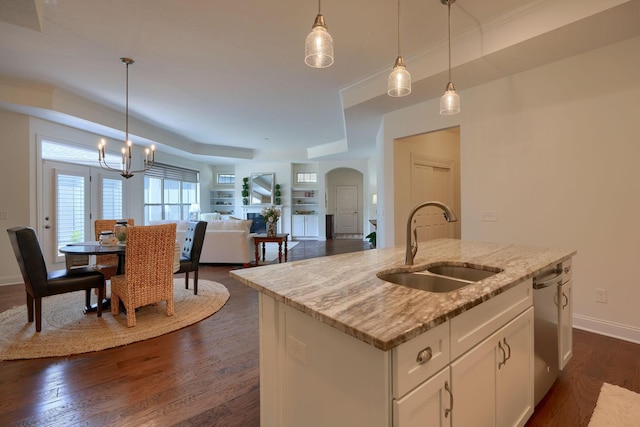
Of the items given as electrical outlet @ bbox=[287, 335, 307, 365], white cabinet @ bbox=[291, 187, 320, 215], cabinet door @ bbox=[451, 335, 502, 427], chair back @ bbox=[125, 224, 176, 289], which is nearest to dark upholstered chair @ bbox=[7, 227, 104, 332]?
chair back @ bbox=[125, 224, 176, 289]

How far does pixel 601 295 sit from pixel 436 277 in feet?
7.28

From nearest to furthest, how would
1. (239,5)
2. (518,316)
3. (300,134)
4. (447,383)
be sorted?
(447,383), (518,316), (239,5), (300,134)

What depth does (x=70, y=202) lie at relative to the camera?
16.9ft

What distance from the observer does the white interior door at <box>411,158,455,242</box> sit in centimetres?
467

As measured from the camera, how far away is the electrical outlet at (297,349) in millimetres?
1091

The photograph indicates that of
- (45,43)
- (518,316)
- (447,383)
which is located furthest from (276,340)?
(45,43)

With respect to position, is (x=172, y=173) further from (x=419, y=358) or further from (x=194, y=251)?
(x=419, y=358)

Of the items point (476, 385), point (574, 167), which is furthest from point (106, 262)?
Result: point (574, 167)

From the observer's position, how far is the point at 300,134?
7238 mm

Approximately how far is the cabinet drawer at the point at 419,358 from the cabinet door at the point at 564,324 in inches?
52.6

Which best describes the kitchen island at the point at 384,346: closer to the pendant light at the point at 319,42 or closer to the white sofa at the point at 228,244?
the pendant light at the point at 319,42

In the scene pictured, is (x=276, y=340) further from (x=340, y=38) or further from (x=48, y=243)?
(x=48, y=243)

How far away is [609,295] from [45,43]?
6052 millimetres

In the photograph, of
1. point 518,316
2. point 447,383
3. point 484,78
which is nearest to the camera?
point 447,383
